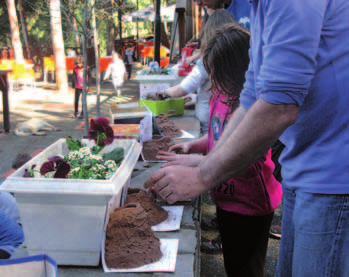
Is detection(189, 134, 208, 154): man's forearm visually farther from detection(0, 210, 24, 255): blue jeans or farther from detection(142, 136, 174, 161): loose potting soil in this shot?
detection(0, 210, 24, 255): blue jeans

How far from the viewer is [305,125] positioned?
104 cm

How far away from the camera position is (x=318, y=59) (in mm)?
973

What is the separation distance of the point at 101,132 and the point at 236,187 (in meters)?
0.70

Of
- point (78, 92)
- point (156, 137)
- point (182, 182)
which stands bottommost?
point (78, 92)

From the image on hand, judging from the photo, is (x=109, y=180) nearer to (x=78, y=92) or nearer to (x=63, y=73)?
(x=78, y=92)

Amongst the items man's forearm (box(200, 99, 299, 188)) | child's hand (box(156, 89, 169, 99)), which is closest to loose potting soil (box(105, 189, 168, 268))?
man's forearm (box(200, 99, 299, 188))

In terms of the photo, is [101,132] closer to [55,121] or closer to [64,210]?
[64,210]

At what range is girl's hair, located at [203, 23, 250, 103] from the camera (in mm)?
1947

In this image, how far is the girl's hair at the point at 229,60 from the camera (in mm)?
1947

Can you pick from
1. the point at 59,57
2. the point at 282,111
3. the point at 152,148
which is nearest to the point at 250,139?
the point at 282,111

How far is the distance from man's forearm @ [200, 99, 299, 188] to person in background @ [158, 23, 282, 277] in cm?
57

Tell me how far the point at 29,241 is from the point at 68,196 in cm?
28

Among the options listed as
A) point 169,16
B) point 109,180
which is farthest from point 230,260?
point 169,16

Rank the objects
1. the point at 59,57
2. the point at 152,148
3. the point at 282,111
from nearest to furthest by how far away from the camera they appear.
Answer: the point at 282,111 < the point at 152,148 < the point at 59,57
